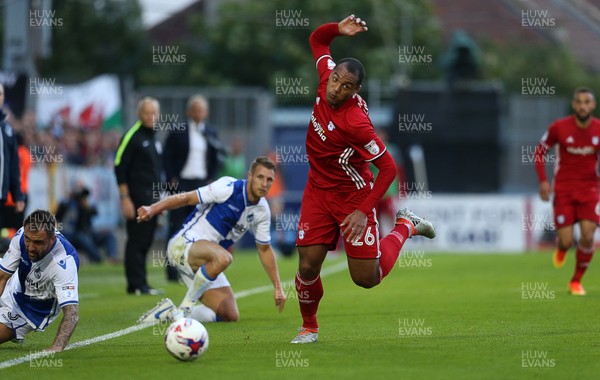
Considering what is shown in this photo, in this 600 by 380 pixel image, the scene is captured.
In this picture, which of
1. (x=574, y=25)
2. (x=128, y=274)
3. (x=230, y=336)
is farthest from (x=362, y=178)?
(x=574, y=25)

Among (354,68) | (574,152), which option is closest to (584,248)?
A: (574,152)

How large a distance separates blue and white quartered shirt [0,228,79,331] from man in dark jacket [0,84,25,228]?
3674mm

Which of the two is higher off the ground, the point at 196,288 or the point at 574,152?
the point at 574,152

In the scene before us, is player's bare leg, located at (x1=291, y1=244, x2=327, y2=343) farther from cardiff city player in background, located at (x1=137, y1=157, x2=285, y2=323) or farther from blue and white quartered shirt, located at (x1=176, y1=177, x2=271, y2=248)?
blue and white quartered shirt, located at (x1=176, y1=177, x2=271, y2=248)

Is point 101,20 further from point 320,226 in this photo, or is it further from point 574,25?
point 320,226

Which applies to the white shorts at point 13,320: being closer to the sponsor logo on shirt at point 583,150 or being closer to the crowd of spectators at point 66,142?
the sponsor logo on shirt at point 583,150

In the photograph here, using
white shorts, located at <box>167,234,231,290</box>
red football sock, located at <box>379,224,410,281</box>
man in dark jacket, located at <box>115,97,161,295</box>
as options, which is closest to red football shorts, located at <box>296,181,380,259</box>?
red football sock, located at <box>379,224,410,281</box>

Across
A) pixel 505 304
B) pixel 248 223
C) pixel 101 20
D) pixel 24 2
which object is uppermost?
pixel 101 20

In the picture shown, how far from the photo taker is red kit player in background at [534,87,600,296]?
15047mm

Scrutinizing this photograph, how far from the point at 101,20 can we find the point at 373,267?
4759 cm

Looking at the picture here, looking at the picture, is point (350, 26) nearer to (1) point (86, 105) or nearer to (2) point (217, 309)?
(2) point (217, 309)

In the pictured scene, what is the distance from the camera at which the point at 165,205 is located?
10.8m

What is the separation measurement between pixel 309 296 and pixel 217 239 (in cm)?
225

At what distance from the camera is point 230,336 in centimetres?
1091
